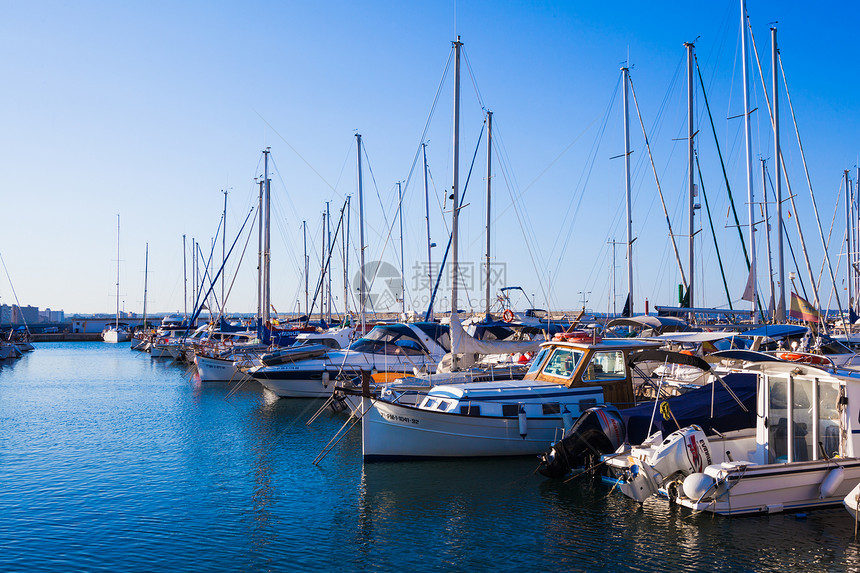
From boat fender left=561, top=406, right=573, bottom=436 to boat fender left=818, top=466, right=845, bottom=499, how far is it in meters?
6.02

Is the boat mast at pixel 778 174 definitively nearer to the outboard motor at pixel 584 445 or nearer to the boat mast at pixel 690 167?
the boat mast at pixel 690 167

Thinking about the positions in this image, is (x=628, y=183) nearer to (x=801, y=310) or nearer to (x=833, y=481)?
(x=801, y=310)

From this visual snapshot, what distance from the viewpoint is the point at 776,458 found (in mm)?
13859

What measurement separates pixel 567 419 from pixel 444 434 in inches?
129

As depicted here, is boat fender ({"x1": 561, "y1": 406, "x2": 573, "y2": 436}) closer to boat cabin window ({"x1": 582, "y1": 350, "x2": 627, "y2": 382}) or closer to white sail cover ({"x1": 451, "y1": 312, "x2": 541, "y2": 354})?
boat cabin window ({"x1": 582, "y1": 350, "x2": 627, "y2": 382})

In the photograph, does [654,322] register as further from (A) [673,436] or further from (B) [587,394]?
(A) [673,436]

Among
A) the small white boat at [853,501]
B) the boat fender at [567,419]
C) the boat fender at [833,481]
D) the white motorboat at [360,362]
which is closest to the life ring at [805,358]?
the boat fender at [833,481]

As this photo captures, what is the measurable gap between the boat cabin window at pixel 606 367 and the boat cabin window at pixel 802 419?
488 centimetres

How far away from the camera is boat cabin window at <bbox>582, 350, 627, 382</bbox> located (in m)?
18.4

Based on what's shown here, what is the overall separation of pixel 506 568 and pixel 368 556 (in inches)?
96.7

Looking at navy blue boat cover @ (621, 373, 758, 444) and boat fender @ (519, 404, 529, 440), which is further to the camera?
boat fender @ (519, 404, 529, 440)

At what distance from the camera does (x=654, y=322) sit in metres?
27.7

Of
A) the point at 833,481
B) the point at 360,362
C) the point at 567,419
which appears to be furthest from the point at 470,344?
the point at 833,481

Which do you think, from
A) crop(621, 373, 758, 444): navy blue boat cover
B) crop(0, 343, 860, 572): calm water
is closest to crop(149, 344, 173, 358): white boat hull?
crop(0, 343, 860, 572): calm water
